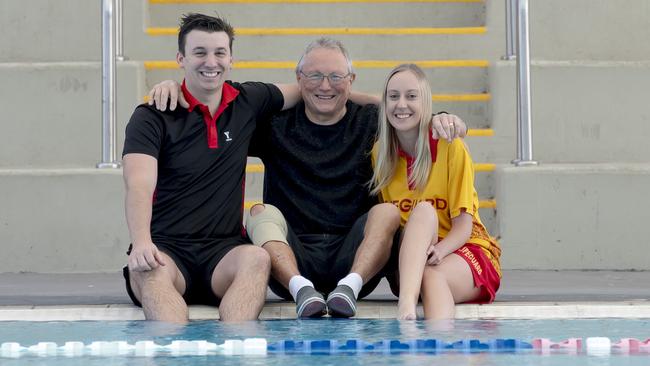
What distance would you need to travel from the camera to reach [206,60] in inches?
175

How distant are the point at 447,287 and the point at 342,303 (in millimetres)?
390

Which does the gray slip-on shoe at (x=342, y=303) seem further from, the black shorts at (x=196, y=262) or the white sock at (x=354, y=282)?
the black shorts at (x=196, y=262)

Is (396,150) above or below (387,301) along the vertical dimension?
above

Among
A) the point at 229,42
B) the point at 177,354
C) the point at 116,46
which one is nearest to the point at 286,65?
the point at 116,46

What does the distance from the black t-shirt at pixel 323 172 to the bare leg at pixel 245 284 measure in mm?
378

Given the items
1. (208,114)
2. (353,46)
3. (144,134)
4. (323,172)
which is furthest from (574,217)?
(144,134)

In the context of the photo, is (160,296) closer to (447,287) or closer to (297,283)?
(297,283)

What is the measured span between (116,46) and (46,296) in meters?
2.21

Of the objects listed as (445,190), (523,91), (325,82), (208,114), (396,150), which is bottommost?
(445,190)

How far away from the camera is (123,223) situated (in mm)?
6160

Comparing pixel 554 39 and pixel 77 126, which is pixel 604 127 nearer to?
pixel 554 39

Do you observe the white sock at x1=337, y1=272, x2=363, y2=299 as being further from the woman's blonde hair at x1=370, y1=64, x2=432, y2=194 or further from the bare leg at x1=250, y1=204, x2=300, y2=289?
the woman's blonde hair at x1=370, y1=64, x2=432, y2=194

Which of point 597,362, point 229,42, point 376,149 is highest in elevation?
point 229,42

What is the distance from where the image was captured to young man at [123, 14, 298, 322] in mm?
4328
